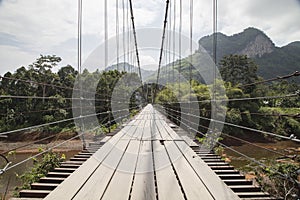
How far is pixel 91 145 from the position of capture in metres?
2.17

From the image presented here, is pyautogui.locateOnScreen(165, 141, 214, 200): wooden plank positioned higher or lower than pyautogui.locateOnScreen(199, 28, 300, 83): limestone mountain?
lower

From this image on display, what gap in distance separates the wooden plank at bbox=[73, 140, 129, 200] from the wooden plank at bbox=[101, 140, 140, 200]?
0.03 meters

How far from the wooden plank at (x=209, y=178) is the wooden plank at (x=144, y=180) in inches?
8.9

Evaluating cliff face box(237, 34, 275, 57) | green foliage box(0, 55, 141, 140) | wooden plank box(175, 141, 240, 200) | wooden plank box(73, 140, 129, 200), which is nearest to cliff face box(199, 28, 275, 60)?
cliff face box(237, 34, 275, 57)

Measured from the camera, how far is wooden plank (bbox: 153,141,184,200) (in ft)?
3.48

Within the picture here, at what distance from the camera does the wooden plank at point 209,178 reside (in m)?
1.06

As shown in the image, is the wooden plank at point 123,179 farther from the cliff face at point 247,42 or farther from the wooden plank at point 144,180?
the cliff face at point 247,42

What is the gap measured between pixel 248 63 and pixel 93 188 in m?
21.7

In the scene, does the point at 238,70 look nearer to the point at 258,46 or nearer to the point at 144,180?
the point at 144,180

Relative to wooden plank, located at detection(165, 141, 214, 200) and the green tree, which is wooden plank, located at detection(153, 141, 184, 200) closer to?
wooden plank, located at detection(165, 141, 214, 200)

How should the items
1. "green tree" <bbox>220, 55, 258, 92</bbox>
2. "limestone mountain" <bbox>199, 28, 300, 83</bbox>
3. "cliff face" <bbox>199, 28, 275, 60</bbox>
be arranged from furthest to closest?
"cliff face" <bbox>199, 28, 275, 60</bbox>
"limestone mountain" <bbox>199, 28, 300, 83</bbox>
"green tree" <bbox>220, 55, 258, 92</bbox>

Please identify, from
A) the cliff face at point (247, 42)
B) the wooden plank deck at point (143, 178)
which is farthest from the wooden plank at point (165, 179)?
the cliff face at point (247, 42)

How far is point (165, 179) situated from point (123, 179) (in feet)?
0.62

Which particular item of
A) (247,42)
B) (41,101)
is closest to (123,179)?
(41,101)
